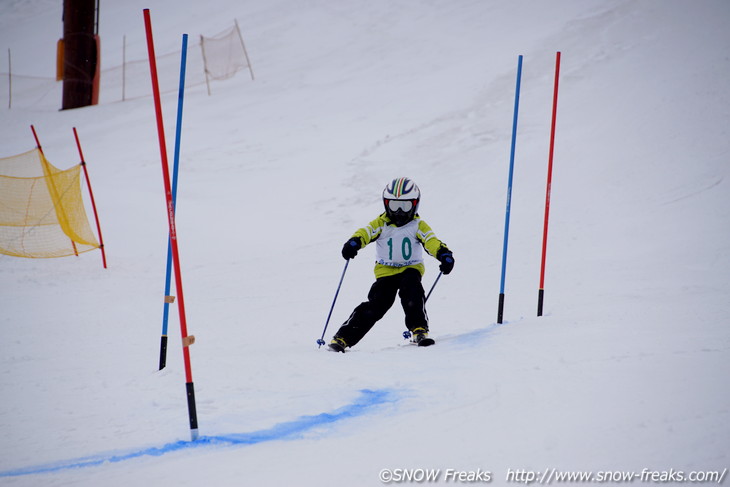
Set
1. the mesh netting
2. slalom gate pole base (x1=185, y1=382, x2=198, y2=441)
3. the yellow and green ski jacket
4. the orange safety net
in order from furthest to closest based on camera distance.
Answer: the mesh netting < the orange safety net < the yellow and green ski jacket < slalom gate pole base (x1=185, y1=382, x2=198, y2=441)

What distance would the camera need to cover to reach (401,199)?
5.20 m

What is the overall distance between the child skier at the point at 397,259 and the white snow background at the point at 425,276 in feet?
0.94

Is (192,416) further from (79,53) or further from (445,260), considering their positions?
(79,53)

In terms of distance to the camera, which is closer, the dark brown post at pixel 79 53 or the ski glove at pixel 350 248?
the ski glove at pixel 350 248

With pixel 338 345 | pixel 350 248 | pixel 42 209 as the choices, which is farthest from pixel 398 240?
pixel 42 209

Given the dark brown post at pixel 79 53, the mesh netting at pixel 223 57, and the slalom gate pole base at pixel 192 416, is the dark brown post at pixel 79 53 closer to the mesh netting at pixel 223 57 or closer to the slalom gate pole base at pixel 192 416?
the mesh netting at pixel 223 57

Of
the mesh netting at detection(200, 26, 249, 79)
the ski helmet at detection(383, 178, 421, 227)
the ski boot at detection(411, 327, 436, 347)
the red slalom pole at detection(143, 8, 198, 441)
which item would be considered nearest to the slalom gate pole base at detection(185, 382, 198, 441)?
the red slalom pole at detection(143, 8, 198, 441)

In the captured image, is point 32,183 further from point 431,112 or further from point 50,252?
point 431,112

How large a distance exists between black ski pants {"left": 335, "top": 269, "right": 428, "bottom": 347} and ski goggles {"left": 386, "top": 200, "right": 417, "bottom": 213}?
1.78ft

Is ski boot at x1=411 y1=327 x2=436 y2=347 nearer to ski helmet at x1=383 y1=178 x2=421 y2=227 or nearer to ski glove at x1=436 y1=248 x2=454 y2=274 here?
ski glove at x1=436 y1=248 x2=454 y2=274

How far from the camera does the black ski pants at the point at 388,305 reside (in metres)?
5.08

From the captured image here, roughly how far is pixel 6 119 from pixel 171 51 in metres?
7.00

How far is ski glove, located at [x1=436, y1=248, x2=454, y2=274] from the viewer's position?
16.3ft

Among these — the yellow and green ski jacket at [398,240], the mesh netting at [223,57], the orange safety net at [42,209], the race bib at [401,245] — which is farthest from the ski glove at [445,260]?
the mesh netting at [223,57]
